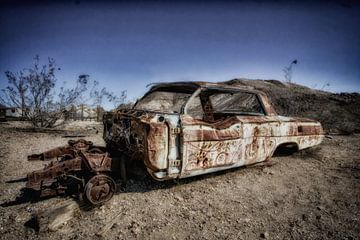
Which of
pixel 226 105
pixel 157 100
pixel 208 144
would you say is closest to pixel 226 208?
pixel 208 144

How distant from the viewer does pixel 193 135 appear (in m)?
2.84

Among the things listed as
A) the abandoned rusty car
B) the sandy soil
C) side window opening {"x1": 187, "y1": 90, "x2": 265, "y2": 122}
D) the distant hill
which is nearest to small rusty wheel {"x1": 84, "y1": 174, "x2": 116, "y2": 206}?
the abandoned rusty car

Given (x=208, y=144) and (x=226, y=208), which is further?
(x=208, y=144)

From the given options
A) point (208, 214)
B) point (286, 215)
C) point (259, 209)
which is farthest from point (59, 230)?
point (286, 215)

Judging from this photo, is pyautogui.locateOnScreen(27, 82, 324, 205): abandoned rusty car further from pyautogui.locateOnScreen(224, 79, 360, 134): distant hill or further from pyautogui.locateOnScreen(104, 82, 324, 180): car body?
pyautogui.locateOnScreen(224, 79, 360, 134): distant hill

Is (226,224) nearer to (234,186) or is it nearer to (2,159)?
(234,186)

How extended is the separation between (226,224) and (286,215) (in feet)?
2.51

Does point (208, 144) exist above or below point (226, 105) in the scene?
below

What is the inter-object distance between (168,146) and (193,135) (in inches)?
14.7

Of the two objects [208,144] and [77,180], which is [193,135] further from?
[77,180]

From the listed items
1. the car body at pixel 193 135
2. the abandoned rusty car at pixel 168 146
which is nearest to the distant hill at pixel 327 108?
the car body at pixel 193 135

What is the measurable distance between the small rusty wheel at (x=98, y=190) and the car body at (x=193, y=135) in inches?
18.3

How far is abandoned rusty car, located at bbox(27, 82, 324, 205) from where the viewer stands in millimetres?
2684

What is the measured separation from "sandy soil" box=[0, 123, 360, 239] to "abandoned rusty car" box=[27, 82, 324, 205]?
304mm
